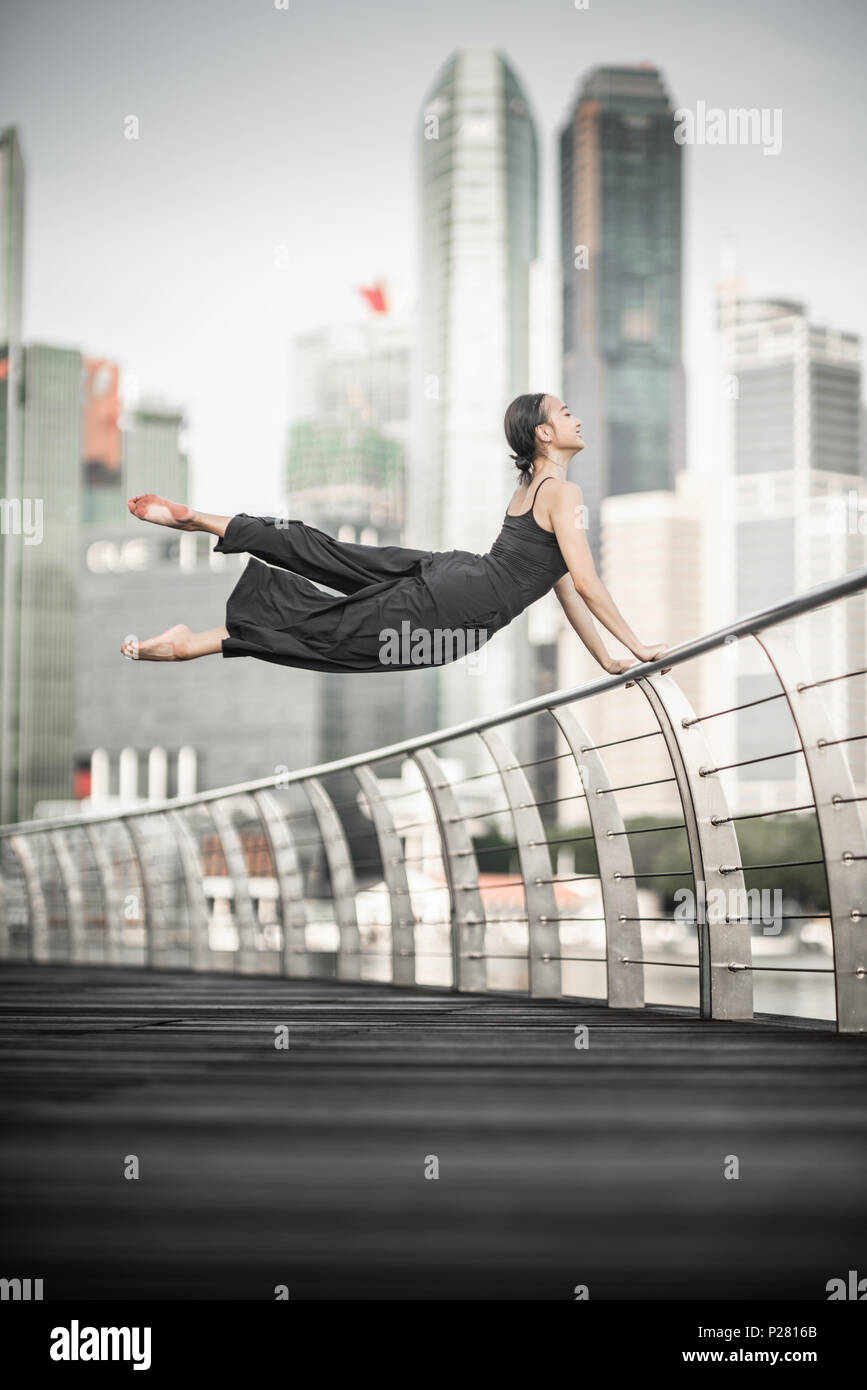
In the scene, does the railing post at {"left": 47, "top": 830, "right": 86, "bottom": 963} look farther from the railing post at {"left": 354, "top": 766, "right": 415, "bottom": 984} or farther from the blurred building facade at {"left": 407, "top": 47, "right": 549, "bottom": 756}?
the blurred building facade at {"left": 407, "top": 47, "right": 549, "bottom": 756}

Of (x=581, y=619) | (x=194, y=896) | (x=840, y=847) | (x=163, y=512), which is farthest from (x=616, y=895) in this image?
(x=194, y=896)

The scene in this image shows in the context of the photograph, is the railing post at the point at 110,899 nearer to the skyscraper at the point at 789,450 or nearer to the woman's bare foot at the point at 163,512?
the woman's bare foot at the point at 163,512

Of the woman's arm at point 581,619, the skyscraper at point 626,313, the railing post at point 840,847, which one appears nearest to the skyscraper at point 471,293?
the skyscraper at point 626,313

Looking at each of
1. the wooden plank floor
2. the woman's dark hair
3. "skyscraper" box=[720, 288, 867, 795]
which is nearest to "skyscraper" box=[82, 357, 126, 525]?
"skyscraper" box=[720, 288, 867, 795]

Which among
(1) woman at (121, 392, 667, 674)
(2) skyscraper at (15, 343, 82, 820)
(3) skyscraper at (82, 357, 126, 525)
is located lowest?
(1) woman at (121, 392, 667, 674)

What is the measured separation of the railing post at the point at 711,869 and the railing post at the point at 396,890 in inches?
81.5

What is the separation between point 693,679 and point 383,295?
5431 centimetres

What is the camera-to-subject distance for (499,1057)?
2.86m

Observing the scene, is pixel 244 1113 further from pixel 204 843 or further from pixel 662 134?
pixel 662 134

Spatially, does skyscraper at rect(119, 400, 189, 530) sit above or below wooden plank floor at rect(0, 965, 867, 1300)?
above

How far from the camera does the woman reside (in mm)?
3791

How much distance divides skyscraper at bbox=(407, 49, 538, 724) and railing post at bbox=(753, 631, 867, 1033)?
146m

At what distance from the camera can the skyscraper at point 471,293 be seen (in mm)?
152250

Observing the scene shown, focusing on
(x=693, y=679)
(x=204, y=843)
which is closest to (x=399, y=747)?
(x=204, y=843)
